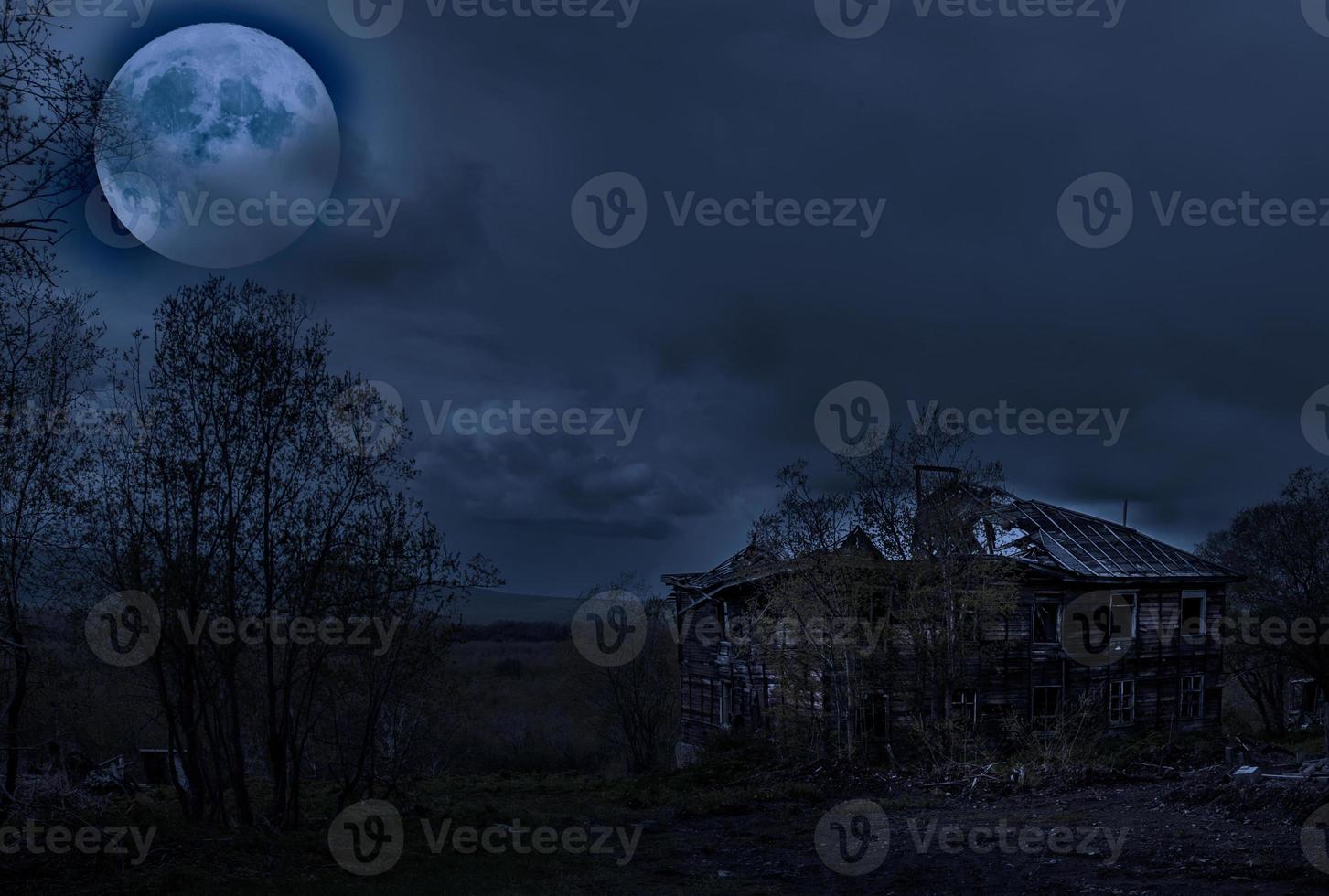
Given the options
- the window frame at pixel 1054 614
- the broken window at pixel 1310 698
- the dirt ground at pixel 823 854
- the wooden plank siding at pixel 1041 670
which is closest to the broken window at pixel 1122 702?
the wooden plank siding at pixel 1041 670

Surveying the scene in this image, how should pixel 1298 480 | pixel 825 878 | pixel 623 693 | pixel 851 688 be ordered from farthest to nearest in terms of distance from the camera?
pixel 623 693 → pixel 1298 480 → pixel 851 688 → pixel 825 878

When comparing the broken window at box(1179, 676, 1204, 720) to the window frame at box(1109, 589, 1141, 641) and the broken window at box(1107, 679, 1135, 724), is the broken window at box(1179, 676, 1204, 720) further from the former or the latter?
the window frame at box(1109, 589, 1141, 641)

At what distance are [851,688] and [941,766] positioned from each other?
4.22 metres

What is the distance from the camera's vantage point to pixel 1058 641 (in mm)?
35844

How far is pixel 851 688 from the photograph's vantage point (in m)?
28.0

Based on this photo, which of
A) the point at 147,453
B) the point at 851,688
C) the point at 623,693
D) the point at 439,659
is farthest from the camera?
the point at 623,693

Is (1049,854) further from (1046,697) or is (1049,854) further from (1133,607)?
(1133,607)

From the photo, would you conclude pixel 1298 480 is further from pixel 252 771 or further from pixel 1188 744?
pixel 252 771

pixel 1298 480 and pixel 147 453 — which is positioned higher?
pixel 1298 480

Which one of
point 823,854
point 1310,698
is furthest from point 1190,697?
point 823,854

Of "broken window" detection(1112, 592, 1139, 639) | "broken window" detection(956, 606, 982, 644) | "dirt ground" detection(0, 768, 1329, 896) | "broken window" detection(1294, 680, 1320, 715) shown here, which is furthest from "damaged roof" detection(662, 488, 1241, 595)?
"broken window" detection(1294, 680, 1320, 715)

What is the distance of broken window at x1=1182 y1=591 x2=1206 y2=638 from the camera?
38.8m

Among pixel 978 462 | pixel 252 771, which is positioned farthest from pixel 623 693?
pixel 978 462

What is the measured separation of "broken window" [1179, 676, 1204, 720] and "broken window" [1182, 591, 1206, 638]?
1828 mm
